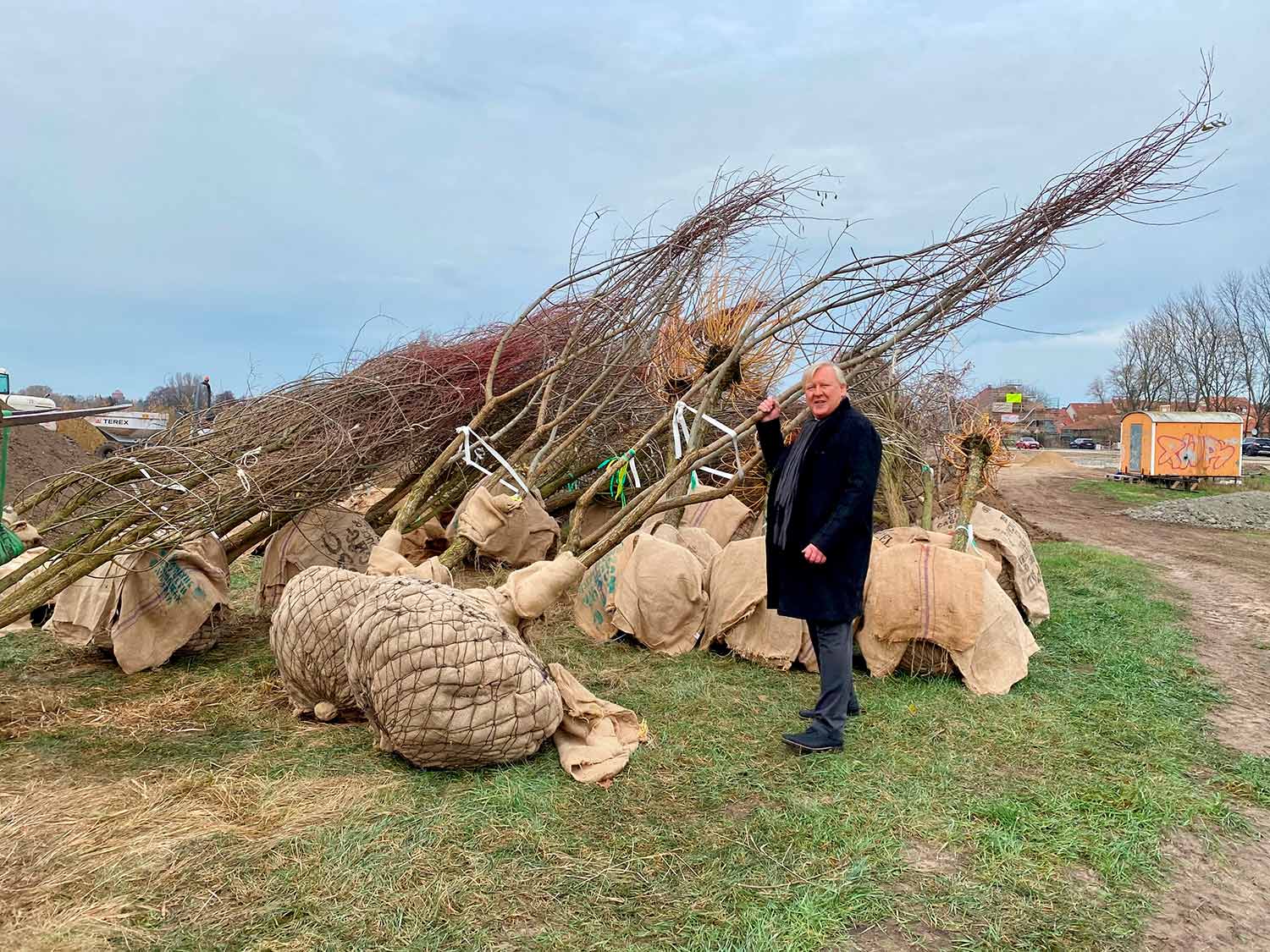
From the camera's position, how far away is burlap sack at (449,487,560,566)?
402 centimetres

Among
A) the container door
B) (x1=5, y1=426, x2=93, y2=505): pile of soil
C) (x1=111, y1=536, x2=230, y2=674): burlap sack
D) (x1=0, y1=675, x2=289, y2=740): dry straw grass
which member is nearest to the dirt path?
(x1=0, y1=675, x2=289, y2=740): dry straw grass

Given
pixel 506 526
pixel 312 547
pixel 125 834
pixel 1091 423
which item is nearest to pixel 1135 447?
pixel 506 526

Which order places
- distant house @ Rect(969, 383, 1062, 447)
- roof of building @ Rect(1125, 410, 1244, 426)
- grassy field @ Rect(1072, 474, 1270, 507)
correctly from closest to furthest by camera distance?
distant house @ Rect(969, 383, 1062, 447)
grassy field @ Rect(1072, 474, 1270, 507)
roof of building @ Rect(1125, 410, 1244, 426)

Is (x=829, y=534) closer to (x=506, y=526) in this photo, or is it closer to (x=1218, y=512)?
(x=506, y=526)

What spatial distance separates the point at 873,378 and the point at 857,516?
2.58 meters

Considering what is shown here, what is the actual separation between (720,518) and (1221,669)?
302 cm

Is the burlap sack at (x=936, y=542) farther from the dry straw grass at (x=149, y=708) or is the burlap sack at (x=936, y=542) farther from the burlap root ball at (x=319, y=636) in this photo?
the dry straw grass at (x=149, y=708)

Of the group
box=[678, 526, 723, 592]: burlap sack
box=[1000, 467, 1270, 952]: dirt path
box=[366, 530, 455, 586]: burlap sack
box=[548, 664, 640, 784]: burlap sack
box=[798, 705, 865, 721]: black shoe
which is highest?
box=[366, 530, 455, 586]: burlap sack

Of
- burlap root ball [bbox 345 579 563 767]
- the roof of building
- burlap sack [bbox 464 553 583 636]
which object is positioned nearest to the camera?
burlap root ball [bbox 345 579 563 767]

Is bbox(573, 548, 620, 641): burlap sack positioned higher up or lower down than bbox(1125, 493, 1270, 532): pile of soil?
higher up

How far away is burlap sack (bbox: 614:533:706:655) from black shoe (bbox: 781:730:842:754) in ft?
4.50

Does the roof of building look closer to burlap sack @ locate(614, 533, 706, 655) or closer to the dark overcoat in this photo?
burlap sack @ locate(614, 533, 706, 655)

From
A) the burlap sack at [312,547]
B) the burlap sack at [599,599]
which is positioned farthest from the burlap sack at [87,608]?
the burlap sack at [599,599]

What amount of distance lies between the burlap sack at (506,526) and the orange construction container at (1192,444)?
18.5 metres
